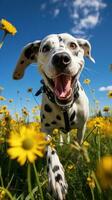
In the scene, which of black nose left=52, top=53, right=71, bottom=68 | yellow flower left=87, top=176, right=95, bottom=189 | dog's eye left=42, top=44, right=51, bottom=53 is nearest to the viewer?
yellow flower left=87, top=176, right=95, bottom=189

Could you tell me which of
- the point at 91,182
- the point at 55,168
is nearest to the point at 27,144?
the point at 91,182

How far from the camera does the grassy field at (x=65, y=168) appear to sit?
0.93 m

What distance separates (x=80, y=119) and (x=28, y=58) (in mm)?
1210

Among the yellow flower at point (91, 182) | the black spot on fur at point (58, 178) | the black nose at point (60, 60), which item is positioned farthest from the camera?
the black nose at point (60, 60)

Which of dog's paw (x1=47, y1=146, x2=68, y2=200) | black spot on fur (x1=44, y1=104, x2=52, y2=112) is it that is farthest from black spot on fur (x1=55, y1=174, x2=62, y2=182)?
black spot on fur (x1=44, y1=104, x2=52, y2=112)

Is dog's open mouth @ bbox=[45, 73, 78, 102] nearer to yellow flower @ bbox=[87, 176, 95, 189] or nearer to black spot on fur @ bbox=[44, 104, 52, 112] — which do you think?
black spot on fur @ bbox=[44, 104, 52, 112]

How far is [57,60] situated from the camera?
4199 millimetres

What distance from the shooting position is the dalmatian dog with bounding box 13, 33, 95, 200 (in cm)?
426

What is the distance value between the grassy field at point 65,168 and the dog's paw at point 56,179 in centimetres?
6

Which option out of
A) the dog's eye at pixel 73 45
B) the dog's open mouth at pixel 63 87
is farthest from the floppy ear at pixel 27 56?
the dog's open mouth at pixel 63 87

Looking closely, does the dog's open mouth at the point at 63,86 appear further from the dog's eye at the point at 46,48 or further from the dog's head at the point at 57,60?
the dog's eye at the point at 46,48

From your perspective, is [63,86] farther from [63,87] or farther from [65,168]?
[65,168]

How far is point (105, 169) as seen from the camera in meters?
0.77

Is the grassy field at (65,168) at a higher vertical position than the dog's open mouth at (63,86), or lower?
lower
